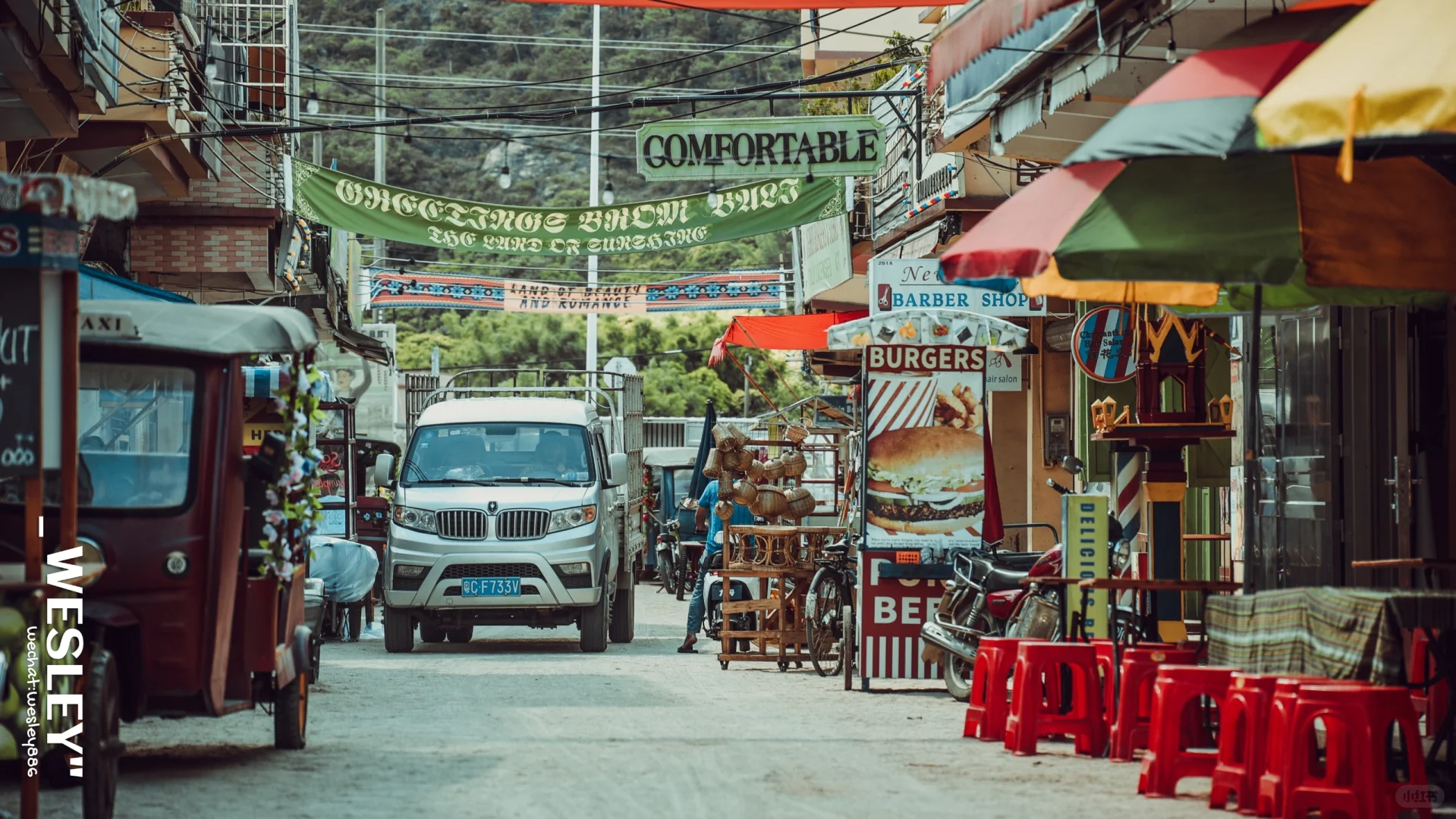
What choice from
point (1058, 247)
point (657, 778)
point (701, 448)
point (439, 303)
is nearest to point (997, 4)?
point (1058, 247)

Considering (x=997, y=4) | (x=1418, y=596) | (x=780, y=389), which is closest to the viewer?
(x=1418, y=596)

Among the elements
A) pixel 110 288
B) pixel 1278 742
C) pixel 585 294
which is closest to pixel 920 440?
pixel 110 288

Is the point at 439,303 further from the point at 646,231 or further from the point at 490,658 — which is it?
the point at 490,658

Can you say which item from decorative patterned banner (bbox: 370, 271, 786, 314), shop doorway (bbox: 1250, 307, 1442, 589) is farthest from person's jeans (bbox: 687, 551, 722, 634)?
decorative patterned banner (bbox: 370, 271, 786, 314)

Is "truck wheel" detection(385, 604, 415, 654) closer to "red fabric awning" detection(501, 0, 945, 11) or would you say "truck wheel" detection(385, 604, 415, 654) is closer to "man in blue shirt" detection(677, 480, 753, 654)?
"man in blue shirt" detection(677, 480, 753, 654)

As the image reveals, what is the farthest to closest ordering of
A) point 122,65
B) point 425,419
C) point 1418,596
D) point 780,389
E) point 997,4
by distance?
1. point 780,389
2. point 425,419
3. point 122,65
4. point 997,4
5. point 1418,596

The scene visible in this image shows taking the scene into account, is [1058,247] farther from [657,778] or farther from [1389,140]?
[657,778]

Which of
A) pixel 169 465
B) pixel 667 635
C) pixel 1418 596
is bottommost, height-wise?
pixel 667 635

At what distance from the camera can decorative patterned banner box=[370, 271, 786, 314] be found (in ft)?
130

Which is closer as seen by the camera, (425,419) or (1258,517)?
(1258,517)

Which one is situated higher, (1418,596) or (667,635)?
(1418,596)

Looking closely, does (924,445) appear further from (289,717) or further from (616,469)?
(289,717)

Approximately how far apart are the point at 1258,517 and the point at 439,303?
27872 millimetres

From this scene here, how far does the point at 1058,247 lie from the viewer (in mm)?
8172
